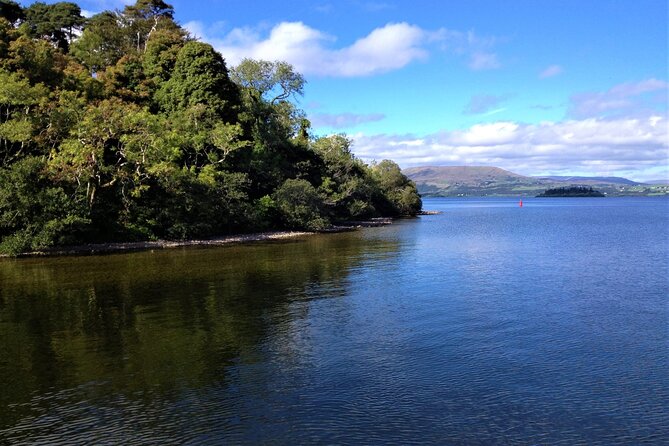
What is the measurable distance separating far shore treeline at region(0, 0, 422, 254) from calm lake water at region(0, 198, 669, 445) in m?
15.9

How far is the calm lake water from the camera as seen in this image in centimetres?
1093

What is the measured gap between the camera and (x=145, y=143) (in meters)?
49.8

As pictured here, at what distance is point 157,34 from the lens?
78938 mm

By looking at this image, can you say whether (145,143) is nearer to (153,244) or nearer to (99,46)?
(153,244)

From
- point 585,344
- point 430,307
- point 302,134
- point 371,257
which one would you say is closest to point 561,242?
point 371,257

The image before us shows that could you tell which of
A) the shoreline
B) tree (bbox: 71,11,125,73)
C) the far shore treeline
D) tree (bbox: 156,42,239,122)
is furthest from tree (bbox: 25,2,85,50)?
the shoreline

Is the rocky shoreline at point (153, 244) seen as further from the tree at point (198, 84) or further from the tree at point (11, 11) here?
the tree at point (11, 11)

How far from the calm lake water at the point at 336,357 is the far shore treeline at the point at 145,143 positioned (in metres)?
15.9

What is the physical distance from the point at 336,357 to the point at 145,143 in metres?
40.8

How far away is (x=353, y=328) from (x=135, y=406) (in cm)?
896

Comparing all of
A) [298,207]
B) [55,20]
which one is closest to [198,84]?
[298,207]

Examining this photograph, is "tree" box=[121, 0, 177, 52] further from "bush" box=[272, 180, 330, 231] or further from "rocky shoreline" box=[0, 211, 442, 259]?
"rocky shoreline" box=[0, 211, 442, 259]

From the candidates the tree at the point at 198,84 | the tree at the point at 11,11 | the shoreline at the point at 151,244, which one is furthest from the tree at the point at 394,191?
the tree at the point at 11,11

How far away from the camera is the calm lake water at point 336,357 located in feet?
35.9
